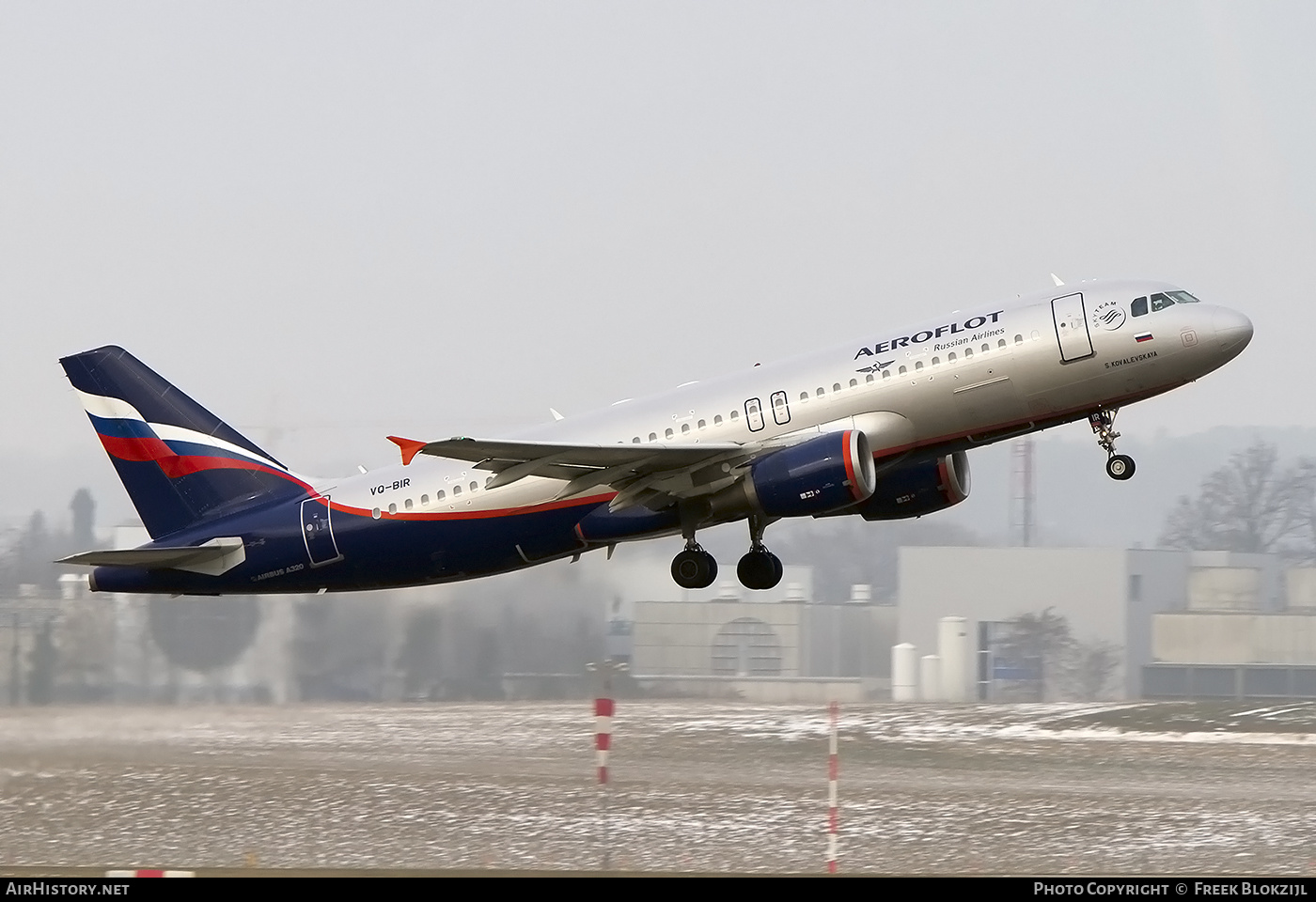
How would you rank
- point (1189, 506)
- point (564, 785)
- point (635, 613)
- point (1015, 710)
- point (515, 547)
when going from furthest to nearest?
point (1189, 506)
point (635, 613)
point (1015, 710)
point (564, 785)
point (515, 547)

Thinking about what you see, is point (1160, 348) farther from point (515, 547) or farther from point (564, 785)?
point (564, 785)

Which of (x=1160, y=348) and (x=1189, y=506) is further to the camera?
(x=1189, y=506)

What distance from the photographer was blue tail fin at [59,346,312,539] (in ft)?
104

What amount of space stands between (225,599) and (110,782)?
419 inches

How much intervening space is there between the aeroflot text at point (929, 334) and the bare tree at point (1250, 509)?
60031 millimetres

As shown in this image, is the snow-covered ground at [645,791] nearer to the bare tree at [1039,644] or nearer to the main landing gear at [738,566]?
the main landing gear at [738,566]

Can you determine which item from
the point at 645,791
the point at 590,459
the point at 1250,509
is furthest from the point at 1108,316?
the point at 1250,509

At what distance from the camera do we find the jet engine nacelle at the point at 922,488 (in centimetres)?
3005

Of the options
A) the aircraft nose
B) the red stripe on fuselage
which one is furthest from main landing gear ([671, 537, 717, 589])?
the aircraft nose

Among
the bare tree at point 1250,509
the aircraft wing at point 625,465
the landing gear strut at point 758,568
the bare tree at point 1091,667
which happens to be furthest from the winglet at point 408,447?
the bare tree at point 1250,509

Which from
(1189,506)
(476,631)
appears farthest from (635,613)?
(1189,506)

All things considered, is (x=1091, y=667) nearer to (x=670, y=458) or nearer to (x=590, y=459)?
(x=670, y=458)

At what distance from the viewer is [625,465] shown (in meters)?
27.2
